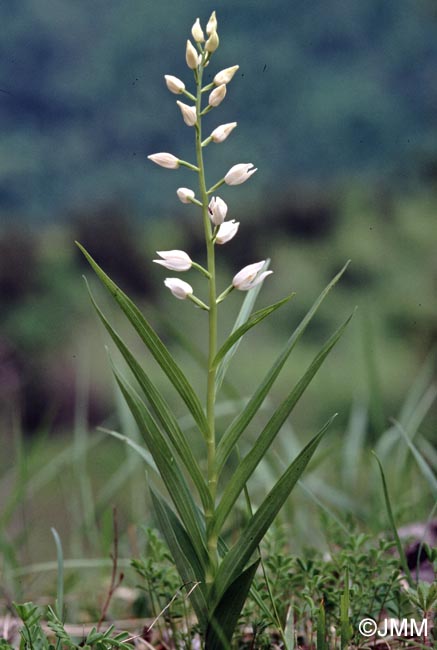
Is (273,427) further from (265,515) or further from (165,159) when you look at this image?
(165,159)

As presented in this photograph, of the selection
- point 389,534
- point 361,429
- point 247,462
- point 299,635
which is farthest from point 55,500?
point 247,462

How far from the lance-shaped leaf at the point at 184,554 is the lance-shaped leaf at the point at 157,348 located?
64 mm

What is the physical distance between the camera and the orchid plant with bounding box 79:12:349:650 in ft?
1.55

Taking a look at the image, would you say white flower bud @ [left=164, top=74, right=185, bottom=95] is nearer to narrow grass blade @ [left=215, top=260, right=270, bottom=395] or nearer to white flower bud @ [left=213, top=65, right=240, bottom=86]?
white flower bud @ [left=213, top=65, right=240, bottom=86]

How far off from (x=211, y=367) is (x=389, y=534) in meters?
0.40

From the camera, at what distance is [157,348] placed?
1.58 ft

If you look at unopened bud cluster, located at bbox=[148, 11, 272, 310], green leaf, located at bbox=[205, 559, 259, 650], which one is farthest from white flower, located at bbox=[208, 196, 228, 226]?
green leaf, located at bbox=[205, 559, 259, 650]

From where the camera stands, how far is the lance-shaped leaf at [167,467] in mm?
486

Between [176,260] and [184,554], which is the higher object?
[176,260]

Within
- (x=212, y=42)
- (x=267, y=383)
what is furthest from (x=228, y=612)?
(x=212, y=42)

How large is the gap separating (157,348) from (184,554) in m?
0.14
